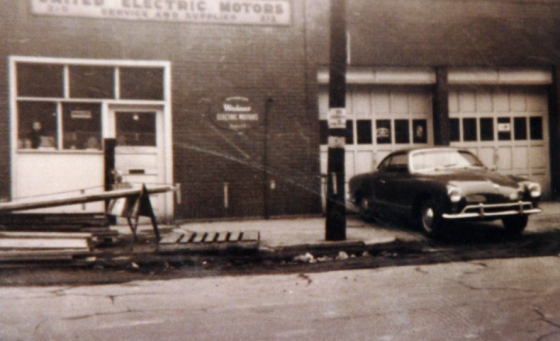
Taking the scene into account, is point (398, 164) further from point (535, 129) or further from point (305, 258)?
point (535, 129)

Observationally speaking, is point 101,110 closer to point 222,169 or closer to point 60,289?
point 222,169

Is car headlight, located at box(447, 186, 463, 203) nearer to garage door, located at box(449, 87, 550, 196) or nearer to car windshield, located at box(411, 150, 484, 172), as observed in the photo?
car windshield, located at box(411, 150, 484, 172)

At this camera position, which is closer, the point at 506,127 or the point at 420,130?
the point at 420,130

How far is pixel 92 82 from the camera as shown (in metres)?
11.7

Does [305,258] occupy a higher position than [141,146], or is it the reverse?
[141,146]

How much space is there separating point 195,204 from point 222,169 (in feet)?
2.97

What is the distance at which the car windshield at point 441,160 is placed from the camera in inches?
405

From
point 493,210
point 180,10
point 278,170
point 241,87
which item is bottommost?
point 493,210

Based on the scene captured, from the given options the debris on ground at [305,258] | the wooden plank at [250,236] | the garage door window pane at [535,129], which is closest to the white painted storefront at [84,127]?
the wooden plank at [250,236]

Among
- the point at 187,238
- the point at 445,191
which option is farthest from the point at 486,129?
the point at 187,238

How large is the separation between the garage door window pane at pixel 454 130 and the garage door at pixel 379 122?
49cm

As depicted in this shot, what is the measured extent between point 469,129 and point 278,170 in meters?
4.93

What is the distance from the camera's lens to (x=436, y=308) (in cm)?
527

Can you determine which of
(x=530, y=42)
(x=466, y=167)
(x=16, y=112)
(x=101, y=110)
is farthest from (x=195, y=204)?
(x=530, y=42)
